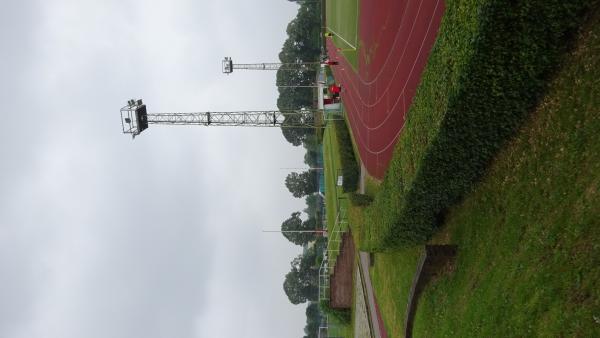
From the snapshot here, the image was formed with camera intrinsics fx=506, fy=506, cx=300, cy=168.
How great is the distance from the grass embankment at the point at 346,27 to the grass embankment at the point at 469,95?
59.5 ft

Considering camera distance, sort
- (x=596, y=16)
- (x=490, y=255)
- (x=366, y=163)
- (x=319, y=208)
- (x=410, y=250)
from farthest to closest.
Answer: (x=319, y=208)
(x=366, y=163)
(x=410, y=250)
(x=490, y=255)
(x=596, y=16)

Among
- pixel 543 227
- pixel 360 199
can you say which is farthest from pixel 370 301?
pixel 543 227

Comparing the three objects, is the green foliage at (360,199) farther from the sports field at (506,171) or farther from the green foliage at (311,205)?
the green foliage at (311,205)

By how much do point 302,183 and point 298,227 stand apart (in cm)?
709

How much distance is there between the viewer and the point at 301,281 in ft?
269

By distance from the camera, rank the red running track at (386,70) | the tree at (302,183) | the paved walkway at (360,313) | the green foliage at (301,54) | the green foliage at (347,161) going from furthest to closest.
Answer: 1. the tree at (302,183)
2. the green foliage at (301,54)
3. the green foliage at (347,161)
4. the paved walkway at (360,313)
5. the red running track at (386,70)

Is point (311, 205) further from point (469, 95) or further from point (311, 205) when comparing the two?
point (469, 95)

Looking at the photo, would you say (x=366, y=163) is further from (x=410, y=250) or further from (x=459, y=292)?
(x=459, y=292)

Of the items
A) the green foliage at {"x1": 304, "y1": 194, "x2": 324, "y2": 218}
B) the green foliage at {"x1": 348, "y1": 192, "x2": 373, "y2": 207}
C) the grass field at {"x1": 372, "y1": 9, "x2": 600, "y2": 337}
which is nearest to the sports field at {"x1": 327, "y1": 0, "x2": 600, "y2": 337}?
the grass field at {"x1": 372, "y1": 9, "x2": 600, "y2": 337}

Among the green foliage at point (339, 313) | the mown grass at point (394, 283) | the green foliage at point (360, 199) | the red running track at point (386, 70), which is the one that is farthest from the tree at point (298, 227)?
the mown grass at point (394, 283)

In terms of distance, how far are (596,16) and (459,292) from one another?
8.88m

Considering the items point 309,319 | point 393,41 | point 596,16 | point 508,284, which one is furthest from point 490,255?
point 309,319

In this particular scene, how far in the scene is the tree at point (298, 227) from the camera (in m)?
79.2

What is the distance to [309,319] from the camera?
88.4 metres
